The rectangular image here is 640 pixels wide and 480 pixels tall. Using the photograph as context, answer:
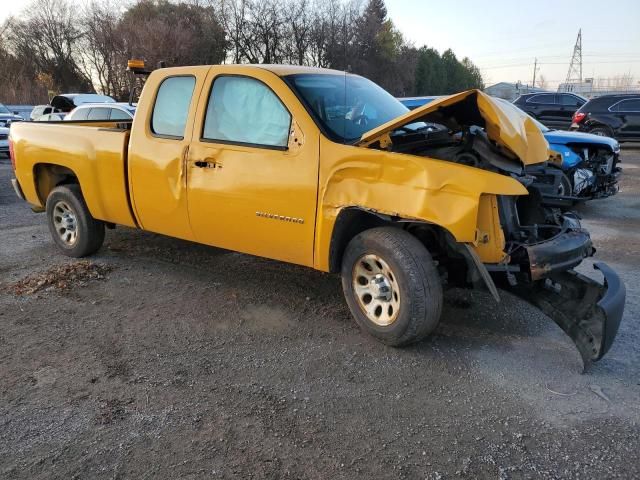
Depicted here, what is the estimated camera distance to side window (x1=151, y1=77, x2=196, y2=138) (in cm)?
452

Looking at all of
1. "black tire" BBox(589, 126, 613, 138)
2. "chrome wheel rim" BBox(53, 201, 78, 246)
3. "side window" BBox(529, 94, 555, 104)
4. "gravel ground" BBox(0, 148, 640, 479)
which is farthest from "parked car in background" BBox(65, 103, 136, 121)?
"side window" BBox(529, 94, 555, 104)

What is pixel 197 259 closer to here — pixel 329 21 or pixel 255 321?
pixel 255 321

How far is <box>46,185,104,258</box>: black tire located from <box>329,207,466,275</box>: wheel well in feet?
10.0

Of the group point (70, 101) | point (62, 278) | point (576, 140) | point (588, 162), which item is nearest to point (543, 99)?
point (576, 140)

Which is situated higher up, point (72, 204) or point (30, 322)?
point (72, 204)

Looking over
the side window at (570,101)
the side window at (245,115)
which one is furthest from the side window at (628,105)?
the side window at (245,115)

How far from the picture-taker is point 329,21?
50.4 meters

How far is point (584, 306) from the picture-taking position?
3.62 m

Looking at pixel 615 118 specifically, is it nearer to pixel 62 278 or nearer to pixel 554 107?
pixel 554 107

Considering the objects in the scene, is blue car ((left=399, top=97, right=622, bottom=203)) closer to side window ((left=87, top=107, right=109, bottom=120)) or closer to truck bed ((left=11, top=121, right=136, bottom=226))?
truck bed ((left=11, top=121, right=136, bottom=226))

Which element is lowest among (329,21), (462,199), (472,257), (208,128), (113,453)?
(113,453)

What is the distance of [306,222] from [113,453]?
192 cm

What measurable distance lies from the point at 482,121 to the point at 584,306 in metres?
1.44

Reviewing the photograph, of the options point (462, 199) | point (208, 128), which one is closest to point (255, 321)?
point (208, 128)
